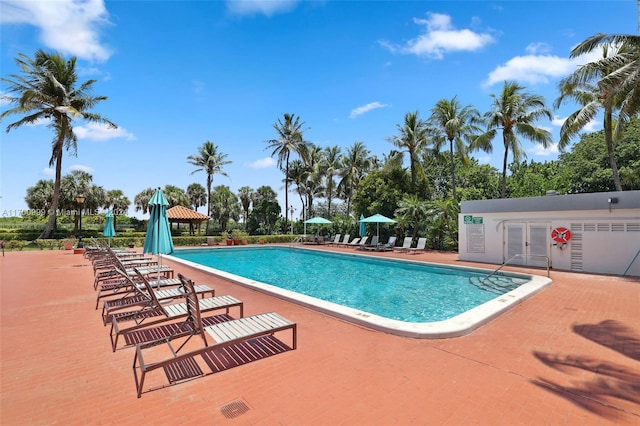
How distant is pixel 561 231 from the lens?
41.3 ft

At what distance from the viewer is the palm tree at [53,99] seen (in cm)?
2412

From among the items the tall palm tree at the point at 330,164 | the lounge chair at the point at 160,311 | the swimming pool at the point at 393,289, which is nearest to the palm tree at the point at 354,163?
the tall palm tree at the point at 330,164

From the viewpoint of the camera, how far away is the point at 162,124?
19500 millimetres

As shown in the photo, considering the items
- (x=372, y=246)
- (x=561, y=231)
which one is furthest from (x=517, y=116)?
(x=372, y=246)

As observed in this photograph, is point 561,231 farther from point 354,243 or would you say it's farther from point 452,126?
point 354,243

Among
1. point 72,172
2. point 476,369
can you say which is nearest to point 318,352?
point 476,369

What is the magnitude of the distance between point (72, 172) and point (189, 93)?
3141 centimetres

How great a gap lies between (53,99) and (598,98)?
3759 centimetres

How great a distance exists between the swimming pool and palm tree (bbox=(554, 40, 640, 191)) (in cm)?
861

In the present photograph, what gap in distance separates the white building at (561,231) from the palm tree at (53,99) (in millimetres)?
30039

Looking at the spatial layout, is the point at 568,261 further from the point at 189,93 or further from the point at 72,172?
the point at 72,172

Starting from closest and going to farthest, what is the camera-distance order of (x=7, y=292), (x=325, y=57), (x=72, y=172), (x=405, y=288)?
(x=7, y=292)
(x=405, y=288)
(x=325, y=57)
(x=72, y=172)

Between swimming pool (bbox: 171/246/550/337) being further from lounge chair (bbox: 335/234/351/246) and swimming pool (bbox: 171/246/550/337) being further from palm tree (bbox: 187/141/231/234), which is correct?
palm tree (bbox: 187/141/231/234)

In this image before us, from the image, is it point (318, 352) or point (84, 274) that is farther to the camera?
point (84, 274)
